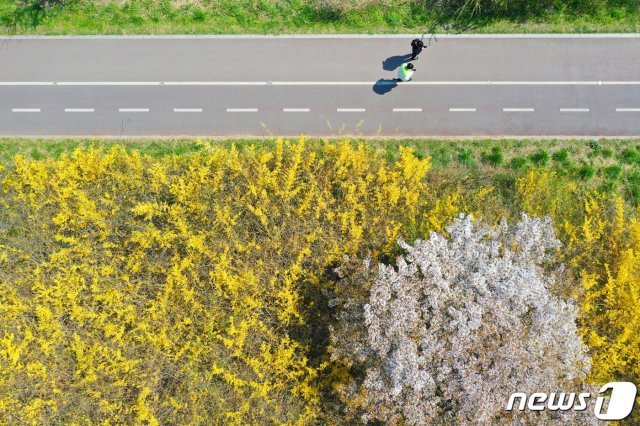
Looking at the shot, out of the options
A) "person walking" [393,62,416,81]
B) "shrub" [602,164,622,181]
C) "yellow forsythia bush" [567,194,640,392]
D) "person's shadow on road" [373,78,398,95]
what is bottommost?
"yellow forsythia bush" [567,194,640,392]

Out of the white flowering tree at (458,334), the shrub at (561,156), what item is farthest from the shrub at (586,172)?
the white flowering tree at (458,334)

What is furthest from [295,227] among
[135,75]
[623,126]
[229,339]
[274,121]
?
[623,126]

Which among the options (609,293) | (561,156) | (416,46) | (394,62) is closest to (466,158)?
(561,156)

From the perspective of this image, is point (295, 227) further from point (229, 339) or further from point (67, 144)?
point (67, 144)

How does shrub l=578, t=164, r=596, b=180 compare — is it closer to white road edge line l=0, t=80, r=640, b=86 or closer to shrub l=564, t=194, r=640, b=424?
shrub l=564, t=194, r=640, b=424

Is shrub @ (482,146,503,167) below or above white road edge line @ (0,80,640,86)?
below

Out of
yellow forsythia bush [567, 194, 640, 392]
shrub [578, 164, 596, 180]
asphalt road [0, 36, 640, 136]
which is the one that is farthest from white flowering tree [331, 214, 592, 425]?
asphalt road [0, 36, 640, 136]
